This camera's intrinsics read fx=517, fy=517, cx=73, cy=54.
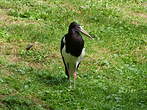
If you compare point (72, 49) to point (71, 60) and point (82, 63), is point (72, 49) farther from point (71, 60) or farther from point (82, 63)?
point (82, 63)

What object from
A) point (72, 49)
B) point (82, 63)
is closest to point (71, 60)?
point (72, 49)

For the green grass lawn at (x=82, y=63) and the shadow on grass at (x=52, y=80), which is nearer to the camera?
the green grass lawn at (x=82, y=63)

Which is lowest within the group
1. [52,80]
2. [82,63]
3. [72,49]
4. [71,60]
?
[82,63]

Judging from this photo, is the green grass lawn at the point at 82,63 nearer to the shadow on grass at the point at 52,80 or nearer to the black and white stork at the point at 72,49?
the shadow on grass at the point at 52,80

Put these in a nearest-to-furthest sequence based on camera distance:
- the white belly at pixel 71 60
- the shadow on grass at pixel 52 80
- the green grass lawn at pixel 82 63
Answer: the green grass lawn at pixel 82 63 < the shadow on grass at pixel 52 80 < the white belly at pixel 71 60

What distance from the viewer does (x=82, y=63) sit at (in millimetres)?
13648

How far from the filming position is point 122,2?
69.9 feet

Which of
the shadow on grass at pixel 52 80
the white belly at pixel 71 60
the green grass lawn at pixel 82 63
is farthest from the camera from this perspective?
the white belly at pixel 71 60

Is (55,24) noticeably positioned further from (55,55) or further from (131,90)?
(131,90)

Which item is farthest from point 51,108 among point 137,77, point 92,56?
point 92,56

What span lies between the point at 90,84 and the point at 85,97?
95cm

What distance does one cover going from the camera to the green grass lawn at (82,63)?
35.3 ft

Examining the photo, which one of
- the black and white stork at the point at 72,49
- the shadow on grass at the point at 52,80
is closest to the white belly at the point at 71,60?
the black and white stork at the point at 72,49

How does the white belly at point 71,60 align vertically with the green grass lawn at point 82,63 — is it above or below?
above
